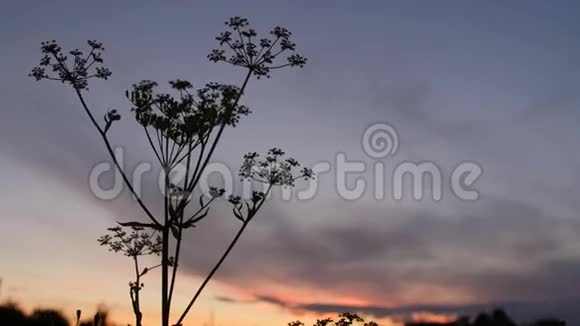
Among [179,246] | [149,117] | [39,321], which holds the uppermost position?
[149,117]

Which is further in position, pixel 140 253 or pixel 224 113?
pixel 140 253

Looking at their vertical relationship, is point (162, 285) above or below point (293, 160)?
below

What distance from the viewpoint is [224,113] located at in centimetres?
2053

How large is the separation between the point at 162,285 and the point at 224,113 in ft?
15.1

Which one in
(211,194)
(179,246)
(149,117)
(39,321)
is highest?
(149,117)

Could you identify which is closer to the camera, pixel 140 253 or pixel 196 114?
pixel 196 114

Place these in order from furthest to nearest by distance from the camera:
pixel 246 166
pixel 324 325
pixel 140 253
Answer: pixel 140 253 < pixel 246 166 < pixel 324 325

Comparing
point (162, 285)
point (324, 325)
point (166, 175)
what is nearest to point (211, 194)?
point (166, 175)

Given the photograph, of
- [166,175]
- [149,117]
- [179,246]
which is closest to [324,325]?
[179,246]

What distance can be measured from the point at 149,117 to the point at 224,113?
1915 mm

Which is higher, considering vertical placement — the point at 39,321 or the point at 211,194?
the point at 211,194

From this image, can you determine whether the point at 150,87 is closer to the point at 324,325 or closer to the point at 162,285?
the point at 162,285

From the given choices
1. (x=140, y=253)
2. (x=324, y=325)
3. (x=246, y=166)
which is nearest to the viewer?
(x=324, y=325)

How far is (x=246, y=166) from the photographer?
2119 centimetres
